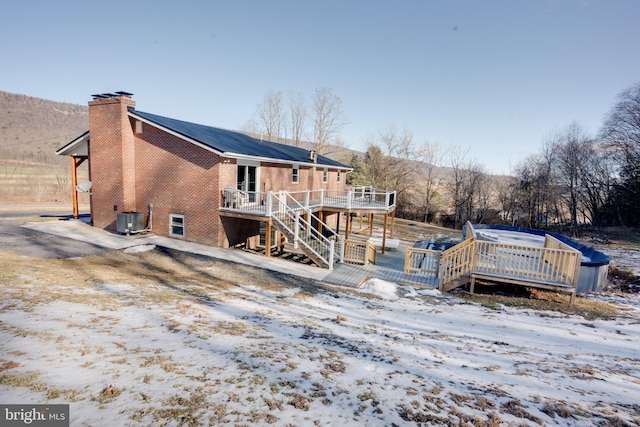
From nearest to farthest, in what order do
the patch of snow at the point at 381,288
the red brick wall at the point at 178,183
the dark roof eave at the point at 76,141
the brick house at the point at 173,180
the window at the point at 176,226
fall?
the patch of snow at the point at 381,288 → the brick house at the point at 173,180 → the red brick wall at the point at 178,183 → the window at the point at 176,226 → the dark roof eave at the point at 76,141

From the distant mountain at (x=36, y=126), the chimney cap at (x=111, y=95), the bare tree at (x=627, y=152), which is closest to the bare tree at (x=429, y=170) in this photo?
the bare tree at (x=627, y=152)

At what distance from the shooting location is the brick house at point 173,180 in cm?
1357

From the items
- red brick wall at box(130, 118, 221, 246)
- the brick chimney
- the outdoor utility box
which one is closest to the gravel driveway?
the outdoor utility box

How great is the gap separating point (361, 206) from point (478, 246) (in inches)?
309

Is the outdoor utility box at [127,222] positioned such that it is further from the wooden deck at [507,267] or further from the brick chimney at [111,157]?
the wooden deck at [507,267]

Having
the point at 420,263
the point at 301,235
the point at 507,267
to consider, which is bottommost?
the point at 420,263

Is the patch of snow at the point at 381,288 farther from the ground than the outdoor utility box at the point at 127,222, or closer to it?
closer to it

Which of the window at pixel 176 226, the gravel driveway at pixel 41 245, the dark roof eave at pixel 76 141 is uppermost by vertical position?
the dark roof eave at pixel 76 141

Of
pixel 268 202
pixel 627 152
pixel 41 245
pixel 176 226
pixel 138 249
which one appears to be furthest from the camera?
pixel 627 152

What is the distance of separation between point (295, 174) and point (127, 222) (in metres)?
9.33

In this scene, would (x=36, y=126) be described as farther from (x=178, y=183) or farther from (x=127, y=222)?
(x=178, y=183)

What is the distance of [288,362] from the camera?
4.52 metres

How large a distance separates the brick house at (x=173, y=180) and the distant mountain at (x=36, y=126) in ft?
165

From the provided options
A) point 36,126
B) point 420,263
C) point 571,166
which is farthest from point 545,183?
point 36,126
